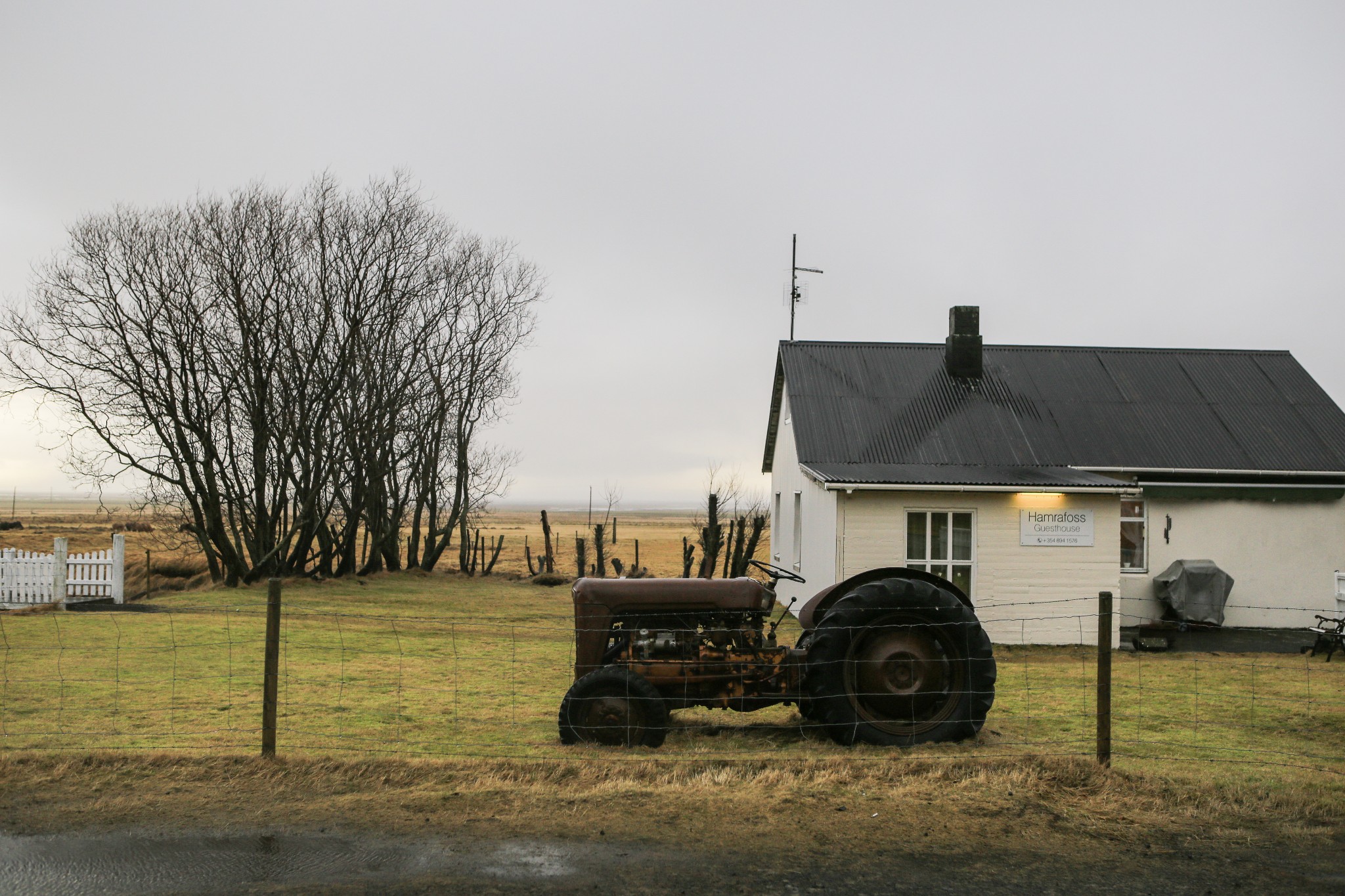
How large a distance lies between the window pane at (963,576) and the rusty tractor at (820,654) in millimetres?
7511

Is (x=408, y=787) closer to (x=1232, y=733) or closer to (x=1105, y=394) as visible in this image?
(x=1232, y=733)

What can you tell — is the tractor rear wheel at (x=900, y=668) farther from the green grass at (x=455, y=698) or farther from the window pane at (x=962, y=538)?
the window pane at (x=962, y=538)

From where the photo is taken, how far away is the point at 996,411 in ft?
59.6

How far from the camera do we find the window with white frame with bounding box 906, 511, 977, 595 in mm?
14969

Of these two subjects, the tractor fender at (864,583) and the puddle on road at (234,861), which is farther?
the tractor fender at (864,583)

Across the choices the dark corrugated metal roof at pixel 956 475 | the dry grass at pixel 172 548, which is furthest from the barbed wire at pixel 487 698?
the dry grass at pixel 172 548

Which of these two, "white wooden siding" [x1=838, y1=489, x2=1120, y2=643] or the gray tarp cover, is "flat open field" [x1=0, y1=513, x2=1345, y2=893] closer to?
"white wooden siding" [x1=838, y1=489, x2=1120, y2=643]

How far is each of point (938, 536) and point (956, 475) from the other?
950mm

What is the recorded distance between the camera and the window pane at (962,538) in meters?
15.0

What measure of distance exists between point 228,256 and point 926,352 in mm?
14645

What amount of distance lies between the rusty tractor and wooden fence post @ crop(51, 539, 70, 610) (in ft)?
47.1

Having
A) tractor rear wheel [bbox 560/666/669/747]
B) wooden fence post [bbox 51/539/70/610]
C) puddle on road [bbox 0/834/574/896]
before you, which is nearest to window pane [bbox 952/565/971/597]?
tractor rear wheel [bbox 560/666/669/747]

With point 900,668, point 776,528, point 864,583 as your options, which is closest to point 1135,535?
point 776,528

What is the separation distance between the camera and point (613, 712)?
23.6 ft
